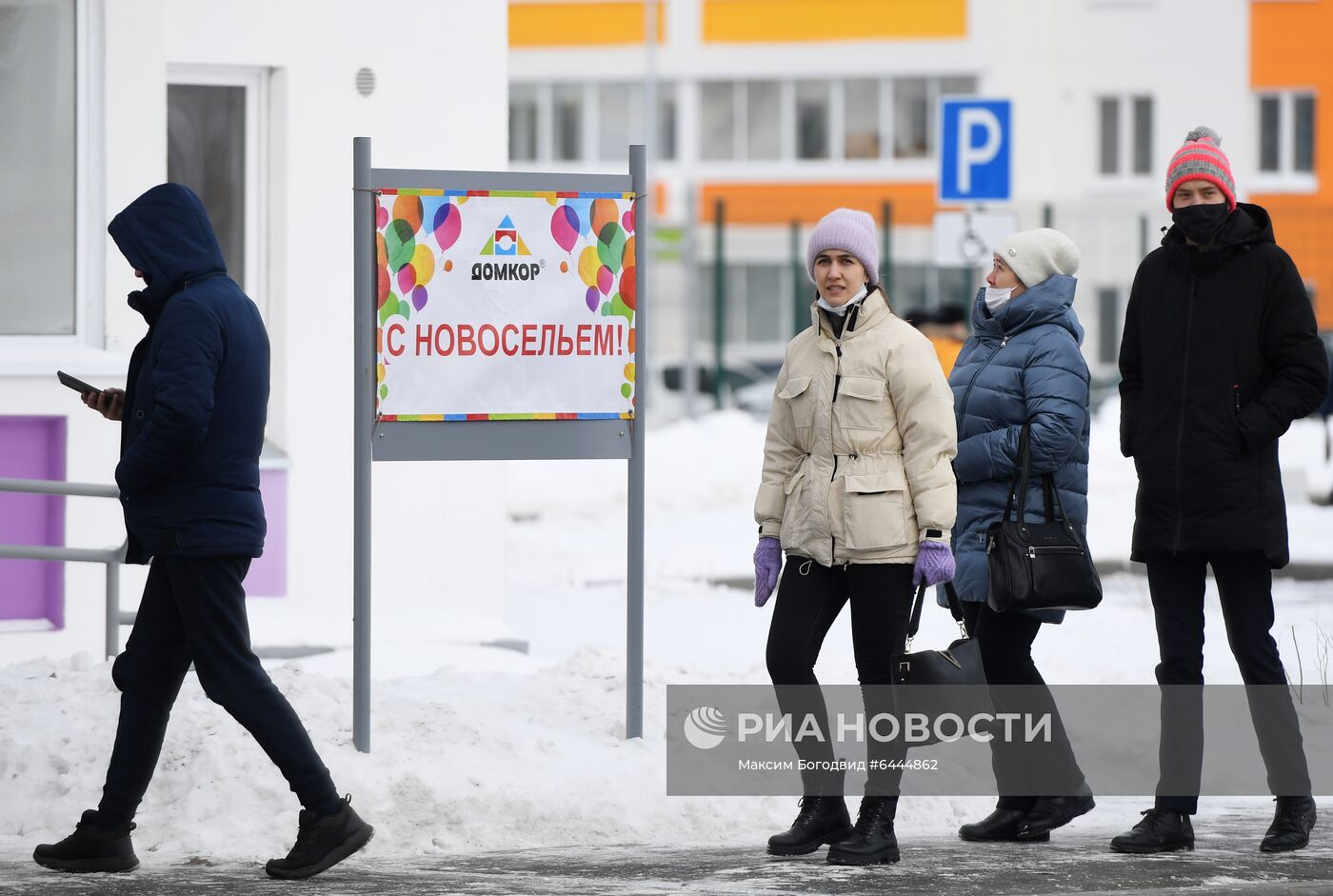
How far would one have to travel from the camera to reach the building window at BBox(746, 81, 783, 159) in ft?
135

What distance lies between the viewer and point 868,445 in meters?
5.43

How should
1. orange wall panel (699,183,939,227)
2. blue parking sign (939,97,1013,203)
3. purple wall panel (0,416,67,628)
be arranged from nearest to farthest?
purple wall panel (0,416,67,628) < blue parking sign (939,97,1013,203) < orange wall panel (699,183,939,227)

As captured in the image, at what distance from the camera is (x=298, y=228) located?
29.7 ft

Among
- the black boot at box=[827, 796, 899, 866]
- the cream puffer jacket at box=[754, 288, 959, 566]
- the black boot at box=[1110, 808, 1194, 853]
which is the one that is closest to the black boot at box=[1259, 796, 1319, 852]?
the black boot at box=[1110, 808, 1194, 853]

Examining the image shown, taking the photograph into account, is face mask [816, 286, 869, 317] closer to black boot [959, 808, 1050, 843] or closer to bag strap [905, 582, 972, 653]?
bag strap [905, 582, 972, 653]

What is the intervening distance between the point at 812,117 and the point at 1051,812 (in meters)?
36.0

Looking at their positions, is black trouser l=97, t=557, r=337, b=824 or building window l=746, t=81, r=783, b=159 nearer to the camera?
black trouser l=97, t=557, r=337, b=824

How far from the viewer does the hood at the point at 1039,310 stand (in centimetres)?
580

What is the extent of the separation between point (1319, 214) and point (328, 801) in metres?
21.0

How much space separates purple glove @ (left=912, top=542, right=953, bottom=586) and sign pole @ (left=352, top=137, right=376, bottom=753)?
1.83 meters

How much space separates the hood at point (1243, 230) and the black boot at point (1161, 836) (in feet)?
5.20

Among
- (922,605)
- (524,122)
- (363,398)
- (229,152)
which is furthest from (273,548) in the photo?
(524,122)

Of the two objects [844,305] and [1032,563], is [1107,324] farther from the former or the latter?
[844,305]

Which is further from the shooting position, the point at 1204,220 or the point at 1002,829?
the point at 1002,829
